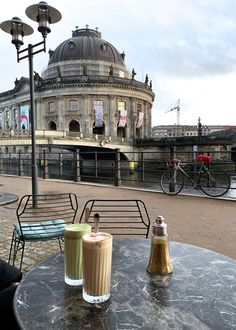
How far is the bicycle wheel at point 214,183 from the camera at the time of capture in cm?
768

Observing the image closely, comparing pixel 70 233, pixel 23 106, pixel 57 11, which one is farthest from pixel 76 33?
pixel 70 233

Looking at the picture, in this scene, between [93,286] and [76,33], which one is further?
[76,33]

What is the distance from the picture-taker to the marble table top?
1167 millimetres

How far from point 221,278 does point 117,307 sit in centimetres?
59

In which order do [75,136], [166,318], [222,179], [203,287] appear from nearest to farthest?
[166,318], [203,287], [222,179], [75,136]

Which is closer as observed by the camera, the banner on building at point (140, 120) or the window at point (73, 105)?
the window at point (73, 105)

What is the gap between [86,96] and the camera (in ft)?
183

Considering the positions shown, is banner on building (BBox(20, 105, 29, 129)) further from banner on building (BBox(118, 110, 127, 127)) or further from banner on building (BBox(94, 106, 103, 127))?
banner on building (BBox(118, 110, 127, 127))

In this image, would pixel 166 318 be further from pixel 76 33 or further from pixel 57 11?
pixel 76 33

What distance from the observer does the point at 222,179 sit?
7.52 m

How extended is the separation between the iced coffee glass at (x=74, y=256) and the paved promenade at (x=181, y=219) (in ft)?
6.78

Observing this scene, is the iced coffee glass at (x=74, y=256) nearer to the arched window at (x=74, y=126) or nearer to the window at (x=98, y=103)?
the window at (x=98, y=103)

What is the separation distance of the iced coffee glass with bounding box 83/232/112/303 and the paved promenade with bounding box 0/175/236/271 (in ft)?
7.38

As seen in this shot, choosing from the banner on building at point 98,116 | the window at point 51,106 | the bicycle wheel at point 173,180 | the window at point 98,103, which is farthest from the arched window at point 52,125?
the bicycle wheel at point 173,180
